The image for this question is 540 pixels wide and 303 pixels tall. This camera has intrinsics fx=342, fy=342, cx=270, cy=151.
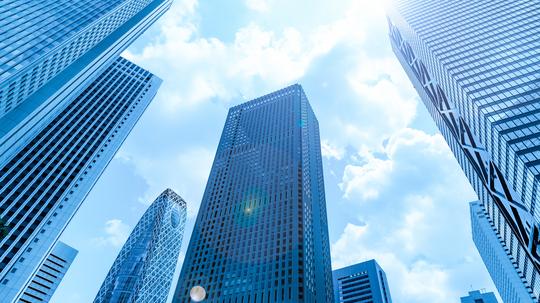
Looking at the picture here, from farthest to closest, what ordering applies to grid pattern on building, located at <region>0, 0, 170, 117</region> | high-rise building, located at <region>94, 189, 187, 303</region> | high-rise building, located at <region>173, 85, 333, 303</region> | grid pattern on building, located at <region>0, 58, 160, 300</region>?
high-rise building, located at <region>94, 189, 187, 303</region> < grid pattern on building, located at <region>0, 58, 160, 300</region> < high-rise building, located at <region>173, 85, 333, 303</region> < grid pattern on building, located at <region>0, 0, 170, 117</region>

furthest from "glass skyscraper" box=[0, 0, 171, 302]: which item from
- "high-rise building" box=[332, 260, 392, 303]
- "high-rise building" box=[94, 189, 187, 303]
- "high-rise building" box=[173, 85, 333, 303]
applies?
"high-rise building" box=[332, 260, 392, 303]

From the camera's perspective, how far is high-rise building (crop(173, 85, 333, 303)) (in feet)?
323

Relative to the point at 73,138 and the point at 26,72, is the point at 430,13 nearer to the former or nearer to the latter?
the point at 26,72

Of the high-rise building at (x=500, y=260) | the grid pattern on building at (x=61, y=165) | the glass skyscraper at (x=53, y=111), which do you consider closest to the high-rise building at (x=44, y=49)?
the glass skyscraper at (x=53, y=111)

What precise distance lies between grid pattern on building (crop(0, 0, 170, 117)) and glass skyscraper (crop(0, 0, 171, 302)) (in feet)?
0.69

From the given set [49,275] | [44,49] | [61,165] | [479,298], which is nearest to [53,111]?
[61,165]

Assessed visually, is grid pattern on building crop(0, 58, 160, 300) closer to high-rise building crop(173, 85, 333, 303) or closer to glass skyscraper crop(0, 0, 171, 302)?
glass skyscraper crop(0, 0, 171, 302)

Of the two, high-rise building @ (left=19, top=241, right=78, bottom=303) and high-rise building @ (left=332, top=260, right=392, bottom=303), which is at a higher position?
high-rise building @ (left=332, top=260, right=392, bottom=303)

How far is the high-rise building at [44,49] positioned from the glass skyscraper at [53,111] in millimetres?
220

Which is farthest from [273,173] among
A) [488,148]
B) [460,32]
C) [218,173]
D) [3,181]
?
[3,181]

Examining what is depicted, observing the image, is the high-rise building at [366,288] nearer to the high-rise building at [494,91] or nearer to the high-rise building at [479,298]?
the high-rise building at [479,298]

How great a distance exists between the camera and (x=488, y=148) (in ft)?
296

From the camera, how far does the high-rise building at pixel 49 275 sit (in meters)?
146

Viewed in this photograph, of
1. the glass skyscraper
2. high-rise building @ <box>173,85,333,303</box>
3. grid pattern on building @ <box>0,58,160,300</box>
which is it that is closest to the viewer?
the glass skyscraper
